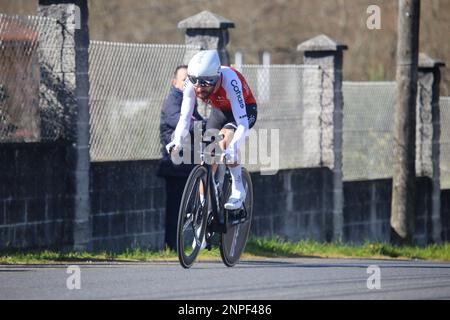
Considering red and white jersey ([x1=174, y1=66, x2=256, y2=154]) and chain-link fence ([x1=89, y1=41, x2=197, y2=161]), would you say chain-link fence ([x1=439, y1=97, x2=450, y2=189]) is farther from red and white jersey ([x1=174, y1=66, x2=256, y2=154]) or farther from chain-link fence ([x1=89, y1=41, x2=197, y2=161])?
red and white jersey ([x1=174, y1=66, x2=256, y2=154])

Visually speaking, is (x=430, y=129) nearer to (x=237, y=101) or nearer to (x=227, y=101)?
(x=227, y=101)

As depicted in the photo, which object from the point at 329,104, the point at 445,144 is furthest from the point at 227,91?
the point at 445,144

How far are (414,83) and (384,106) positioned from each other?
4.18 metres

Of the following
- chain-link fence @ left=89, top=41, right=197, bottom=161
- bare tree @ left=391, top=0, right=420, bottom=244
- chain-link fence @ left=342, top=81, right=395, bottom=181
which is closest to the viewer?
chain-link fence @ left=89, top=41, right=197, bottom=161

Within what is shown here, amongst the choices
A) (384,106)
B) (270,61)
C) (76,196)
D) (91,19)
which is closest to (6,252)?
(76,196)

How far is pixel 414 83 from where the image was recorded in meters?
19.1

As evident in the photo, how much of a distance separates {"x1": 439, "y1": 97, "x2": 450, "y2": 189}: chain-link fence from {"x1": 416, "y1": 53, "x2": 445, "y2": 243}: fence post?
153 centimetres

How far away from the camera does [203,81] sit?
12242 mm

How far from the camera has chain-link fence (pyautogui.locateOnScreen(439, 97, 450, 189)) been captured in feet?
82.5

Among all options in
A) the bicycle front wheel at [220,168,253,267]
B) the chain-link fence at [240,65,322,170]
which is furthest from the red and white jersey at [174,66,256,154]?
the chain-link fence at [240,65,322,170]

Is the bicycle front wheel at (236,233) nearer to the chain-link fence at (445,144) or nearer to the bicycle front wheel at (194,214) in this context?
the bicycle front wheel at (194,214)

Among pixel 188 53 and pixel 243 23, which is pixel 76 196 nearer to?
pixel 188 53

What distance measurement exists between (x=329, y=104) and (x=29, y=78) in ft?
20.0
